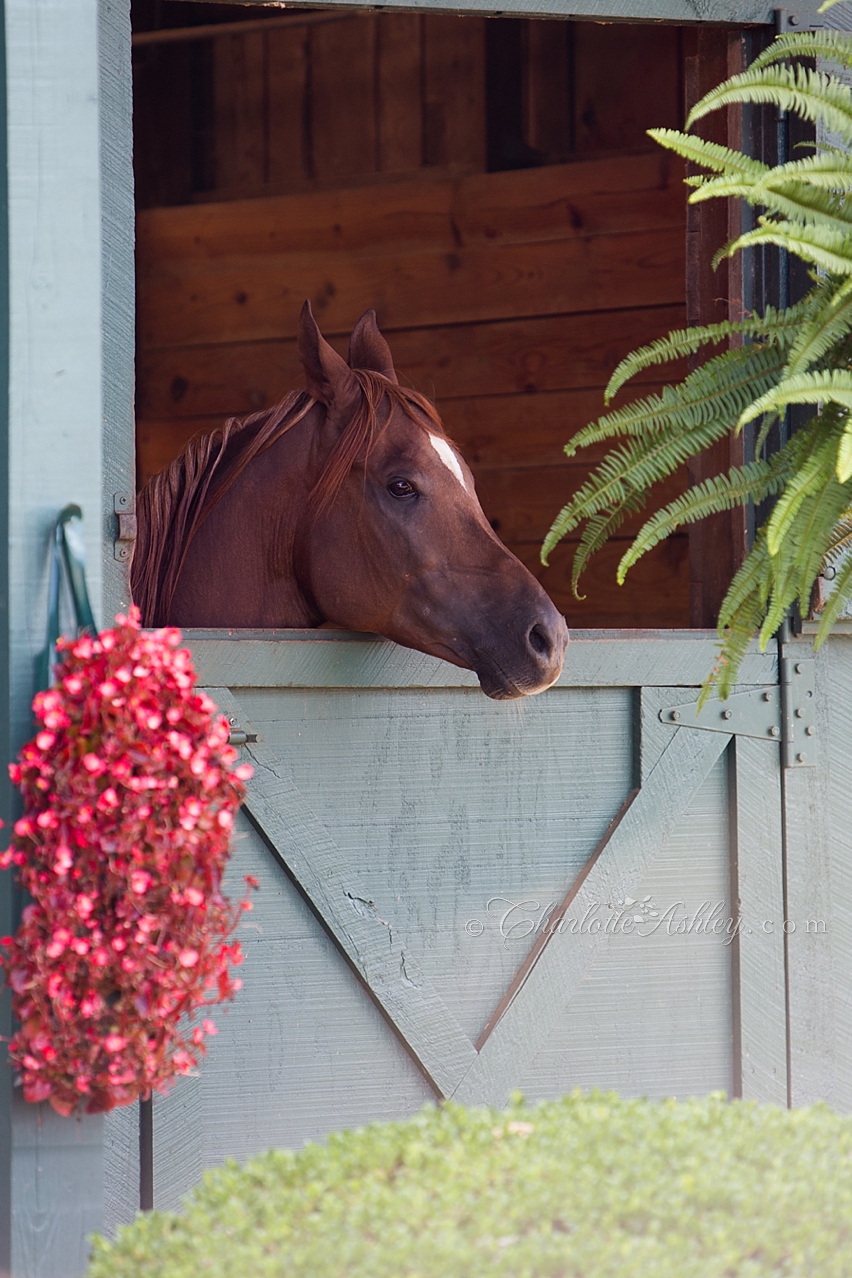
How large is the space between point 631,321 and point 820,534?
2.82 metres

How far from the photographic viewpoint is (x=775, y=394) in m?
1.92

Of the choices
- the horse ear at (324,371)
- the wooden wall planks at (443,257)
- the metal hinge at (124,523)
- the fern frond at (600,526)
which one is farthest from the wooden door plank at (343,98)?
the fern frond at (600,526)

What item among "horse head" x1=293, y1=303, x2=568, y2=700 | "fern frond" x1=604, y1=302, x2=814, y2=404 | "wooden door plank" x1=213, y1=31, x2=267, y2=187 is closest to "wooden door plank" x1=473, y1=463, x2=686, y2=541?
"wooden door plank" x1=213, y1=31, x2=267, y2=187

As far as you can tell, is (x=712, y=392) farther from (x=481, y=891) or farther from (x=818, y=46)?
(x=481, y=891)

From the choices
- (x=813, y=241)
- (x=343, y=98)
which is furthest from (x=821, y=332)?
(x=343, y=98)

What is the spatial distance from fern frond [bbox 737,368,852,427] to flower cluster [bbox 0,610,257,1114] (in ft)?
2.75

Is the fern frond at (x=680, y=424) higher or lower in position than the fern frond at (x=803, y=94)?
lower

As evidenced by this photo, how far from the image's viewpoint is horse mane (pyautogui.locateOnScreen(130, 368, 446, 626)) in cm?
286

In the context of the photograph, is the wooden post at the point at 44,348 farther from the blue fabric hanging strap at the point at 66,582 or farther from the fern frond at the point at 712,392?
the fern frond at the point at 712,392

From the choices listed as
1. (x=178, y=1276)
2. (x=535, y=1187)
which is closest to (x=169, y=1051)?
(x=178, y=1276)

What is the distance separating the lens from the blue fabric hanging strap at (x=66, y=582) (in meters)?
2.07

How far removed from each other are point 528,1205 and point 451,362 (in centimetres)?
386

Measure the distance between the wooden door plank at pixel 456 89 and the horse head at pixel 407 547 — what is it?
2.47 meters

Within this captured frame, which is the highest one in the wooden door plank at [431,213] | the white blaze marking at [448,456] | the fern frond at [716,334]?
the wooden door plank at [431,213]
